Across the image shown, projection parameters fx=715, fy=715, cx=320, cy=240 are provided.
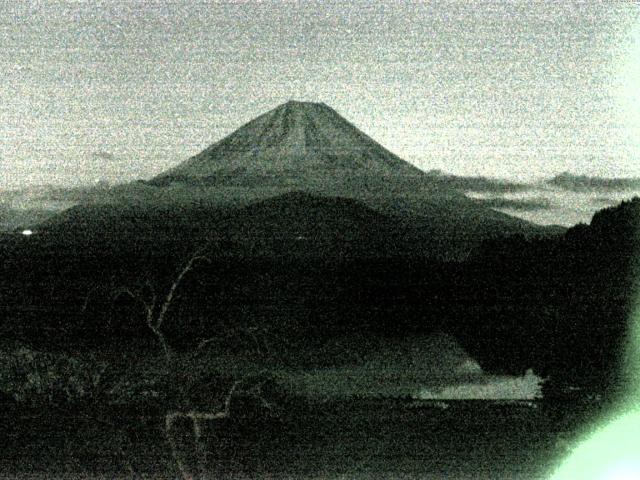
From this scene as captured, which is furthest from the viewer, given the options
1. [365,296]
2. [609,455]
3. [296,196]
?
[296,196]

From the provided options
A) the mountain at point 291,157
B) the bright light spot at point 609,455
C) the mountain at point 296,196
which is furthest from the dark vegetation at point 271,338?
the mountain at point 291,157

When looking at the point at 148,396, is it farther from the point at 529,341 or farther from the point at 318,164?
the point at 318,164

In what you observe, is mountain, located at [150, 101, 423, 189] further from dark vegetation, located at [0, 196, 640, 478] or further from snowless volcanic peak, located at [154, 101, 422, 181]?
dark vegetation, located at [0, 196, 640, 478]

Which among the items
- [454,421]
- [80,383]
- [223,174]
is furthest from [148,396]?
[223,174]

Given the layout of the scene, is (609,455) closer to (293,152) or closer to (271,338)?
(271,338)

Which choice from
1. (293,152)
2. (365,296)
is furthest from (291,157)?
(365,296)

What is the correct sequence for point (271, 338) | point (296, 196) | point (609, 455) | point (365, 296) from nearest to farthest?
point (609, 455)
point (271, 338)
point (365, 296)
point (296, 196)
